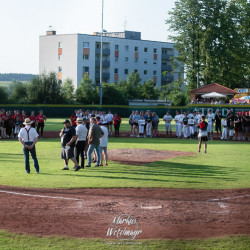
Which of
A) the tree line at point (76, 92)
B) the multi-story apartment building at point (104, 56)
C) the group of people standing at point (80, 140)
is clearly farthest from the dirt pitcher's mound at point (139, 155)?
the multi-story apartment building at point (104, 56)

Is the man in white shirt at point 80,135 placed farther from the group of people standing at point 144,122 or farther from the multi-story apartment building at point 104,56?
the multi-story apartment building at point 104,56

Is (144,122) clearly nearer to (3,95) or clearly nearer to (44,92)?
(44,92)

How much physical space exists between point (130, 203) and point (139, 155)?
10.6 m

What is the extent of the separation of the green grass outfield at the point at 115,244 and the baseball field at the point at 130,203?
2 cm

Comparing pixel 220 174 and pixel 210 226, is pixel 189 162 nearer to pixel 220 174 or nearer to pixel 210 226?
pixel 220 174

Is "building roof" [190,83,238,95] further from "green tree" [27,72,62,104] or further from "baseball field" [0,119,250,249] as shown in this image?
"baseball field" [0,119,250,249]

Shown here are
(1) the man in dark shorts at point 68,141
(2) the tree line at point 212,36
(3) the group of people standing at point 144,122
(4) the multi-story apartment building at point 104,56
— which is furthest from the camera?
(4) the multi-story apartment building at point 104,56

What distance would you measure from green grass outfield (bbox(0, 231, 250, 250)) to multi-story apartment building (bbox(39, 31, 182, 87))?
81.1 metres

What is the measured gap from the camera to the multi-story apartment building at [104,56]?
93500mm

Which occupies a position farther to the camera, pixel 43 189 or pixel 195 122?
pixel 195 122

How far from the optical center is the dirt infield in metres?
9.84

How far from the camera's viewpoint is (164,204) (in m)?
12.4

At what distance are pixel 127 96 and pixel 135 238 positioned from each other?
73.5m

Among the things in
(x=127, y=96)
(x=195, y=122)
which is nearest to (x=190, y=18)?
(x=195, y=122)
